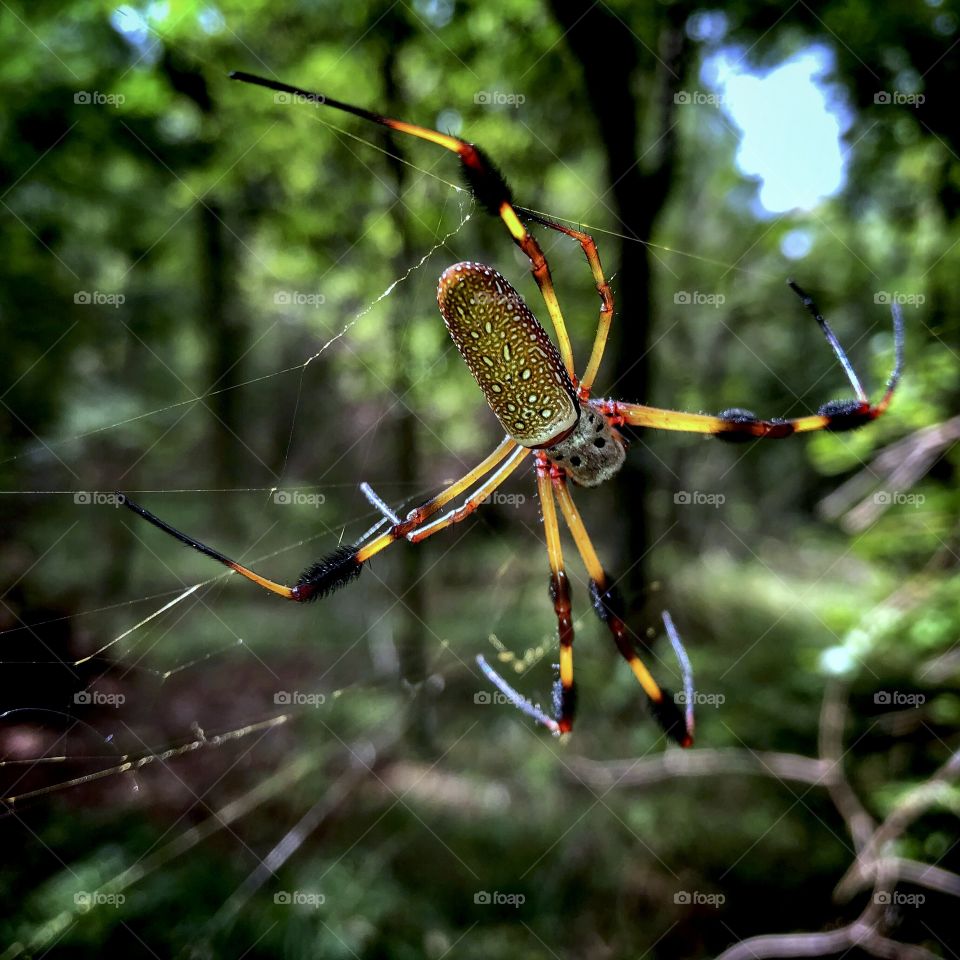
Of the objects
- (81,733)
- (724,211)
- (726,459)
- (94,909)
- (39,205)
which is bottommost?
(94,909)

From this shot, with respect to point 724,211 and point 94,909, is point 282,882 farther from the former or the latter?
point 724,211

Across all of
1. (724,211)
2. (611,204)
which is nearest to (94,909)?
(611,204)

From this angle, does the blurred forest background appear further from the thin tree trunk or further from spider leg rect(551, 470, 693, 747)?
spider leg rect(551, 470, 693, 747)

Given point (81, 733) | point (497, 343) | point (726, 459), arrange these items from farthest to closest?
point (726, 459) → point (81, 733) → point (497, 343)

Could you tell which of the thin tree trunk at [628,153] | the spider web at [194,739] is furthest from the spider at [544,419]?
the thin tree trunk at [628,153]

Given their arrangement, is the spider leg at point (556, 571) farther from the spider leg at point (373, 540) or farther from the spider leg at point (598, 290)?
the spider leg at point (598, 290)
